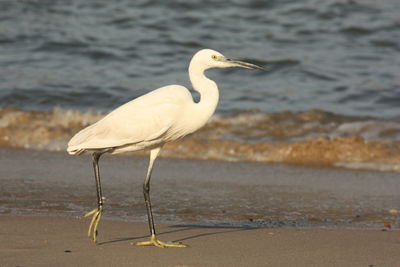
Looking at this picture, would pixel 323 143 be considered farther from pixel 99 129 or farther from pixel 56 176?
pixel 99 129

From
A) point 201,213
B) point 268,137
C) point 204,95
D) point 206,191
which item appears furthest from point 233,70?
point 204,95

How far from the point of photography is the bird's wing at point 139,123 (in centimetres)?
521

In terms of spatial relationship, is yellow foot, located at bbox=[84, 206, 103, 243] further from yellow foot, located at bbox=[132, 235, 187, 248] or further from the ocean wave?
the ocean wave

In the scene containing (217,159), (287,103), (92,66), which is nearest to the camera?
(217,159)

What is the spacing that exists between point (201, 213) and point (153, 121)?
4.15 ft

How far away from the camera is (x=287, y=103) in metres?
10.4

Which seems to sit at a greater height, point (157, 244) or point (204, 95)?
point (204, 95)

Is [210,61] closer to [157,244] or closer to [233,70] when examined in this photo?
[157,244]

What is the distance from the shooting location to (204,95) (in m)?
5.33

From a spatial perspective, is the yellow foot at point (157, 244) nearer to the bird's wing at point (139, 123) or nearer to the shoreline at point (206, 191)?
the bird's wing at point (139, 123)

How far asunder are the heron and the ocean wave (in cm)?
333

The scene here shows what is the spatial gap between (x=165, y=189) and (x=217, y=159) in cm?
173

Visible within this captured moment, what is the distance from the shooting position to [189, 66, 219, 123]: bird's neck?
5289 millimetres

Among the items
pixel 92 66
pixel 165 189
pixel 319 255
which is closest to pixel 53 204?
pixel 165 189
